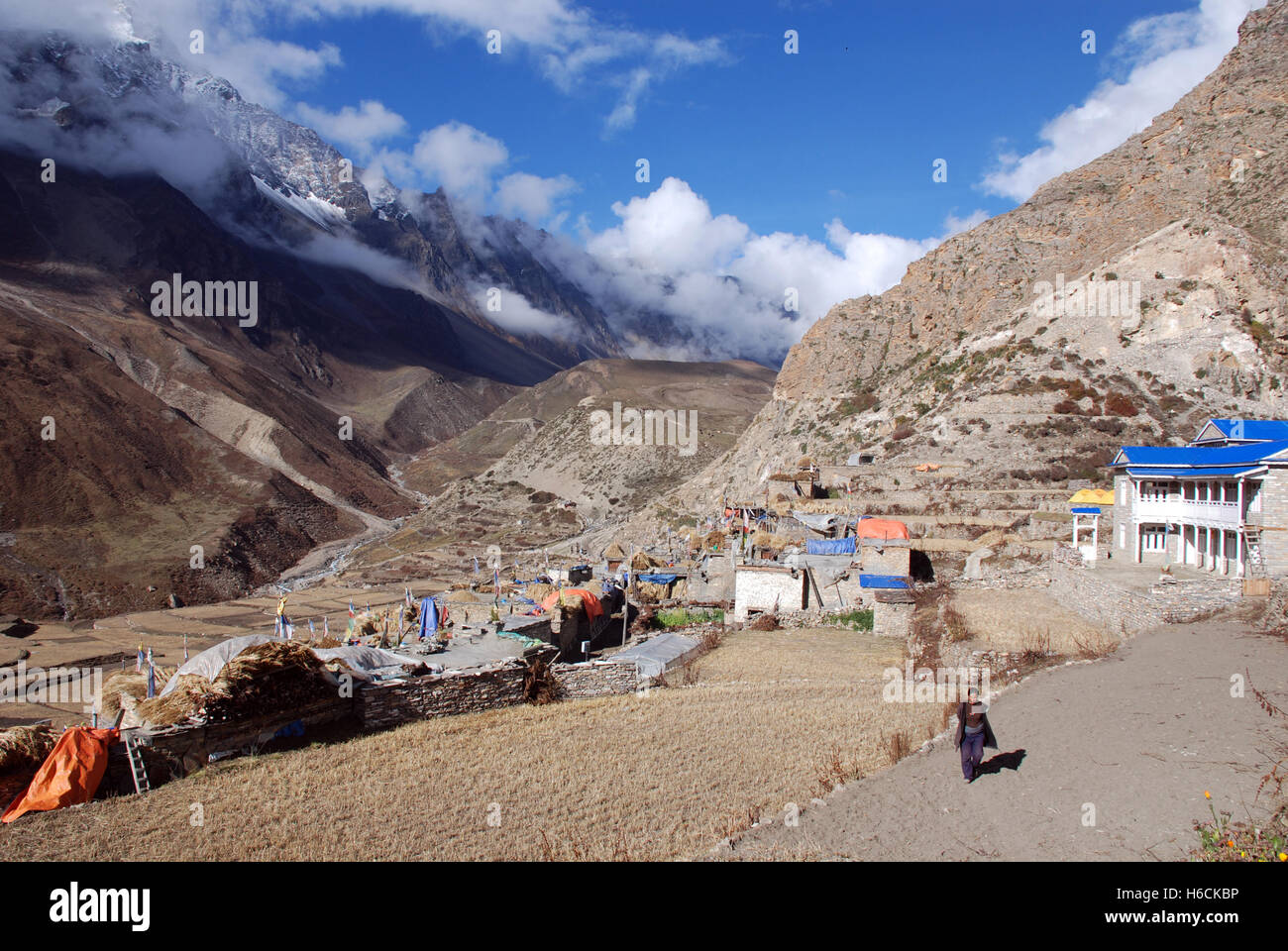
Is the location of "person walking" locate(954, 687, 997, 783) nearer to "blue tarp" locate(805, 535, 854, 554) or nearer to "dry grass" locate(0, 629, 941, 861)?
"dry grass" locate(0, 629, 941, 861)

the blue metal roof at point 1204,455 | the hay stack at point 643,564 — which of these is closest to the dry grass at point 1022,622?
the blue metal roof at point 1204,455

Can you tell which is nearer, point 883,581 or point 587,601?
point 587,601

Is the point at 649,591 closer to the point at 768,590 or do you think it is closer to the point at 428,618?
the point at 768,590

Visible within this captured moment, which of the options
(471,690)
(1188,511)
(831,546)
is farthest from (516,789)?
(1188,511)

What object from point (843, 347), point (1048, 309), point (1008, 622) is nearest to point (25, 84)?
point (843, 347)

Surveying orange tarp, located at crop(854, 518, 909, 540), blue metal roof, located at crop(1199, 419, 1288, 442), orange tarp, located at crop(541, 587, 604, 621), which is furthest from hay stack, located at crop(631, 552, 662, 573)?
blue metal roof, located at crop(1199, 419, 1288, 442)

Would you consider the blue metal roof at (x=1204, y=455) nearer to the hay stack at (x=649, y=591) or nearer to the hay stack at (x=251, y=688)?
the hay stack at (x=649, y=591)
